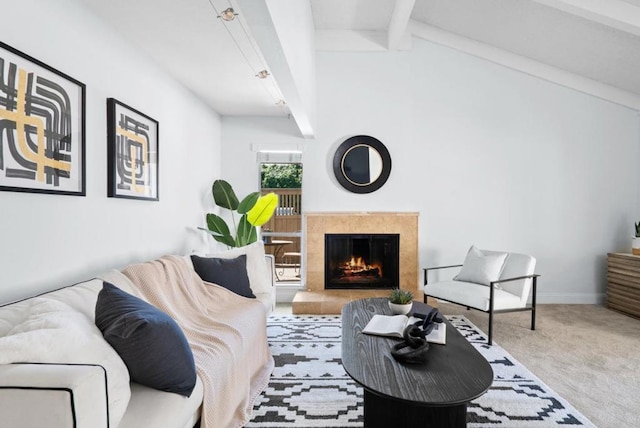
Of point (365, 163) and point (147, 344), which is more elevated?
point (365, 163)

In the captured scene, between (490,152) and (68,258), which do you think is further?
(490,152)

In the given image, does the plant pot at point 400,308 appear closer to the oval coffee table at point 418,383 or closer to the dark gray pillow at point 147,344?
the oval coffee table at point 418,383

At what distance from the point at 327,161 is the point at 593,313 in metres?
3.59

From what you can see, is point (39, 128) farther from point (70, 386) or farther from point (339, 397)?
point (339, 397)

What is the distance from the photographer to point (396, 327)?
239cm

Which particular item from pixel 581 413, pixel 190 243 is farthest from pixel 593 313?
pixel 190 243

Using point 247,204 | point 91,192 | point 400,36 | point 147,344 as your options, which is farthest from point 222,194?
point 147,344

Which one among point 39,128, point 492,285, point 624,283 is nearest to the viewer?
point 39,128

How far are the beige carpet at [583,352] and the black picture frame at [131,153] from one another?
225 cm

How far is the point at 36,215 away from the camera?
77.6 inches

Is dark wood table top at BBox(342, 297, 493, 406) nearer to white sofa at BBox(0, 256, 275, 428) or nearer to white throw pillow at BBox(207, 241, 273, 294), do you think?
white sofa at BBox(0, 256, 275, 428)

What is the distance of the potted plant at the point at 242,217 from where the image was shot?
14.4ft

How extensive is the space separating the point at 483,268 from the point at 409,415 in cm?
258

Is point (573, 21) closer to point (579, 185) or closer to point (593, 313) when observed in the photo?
point (579, 185)
